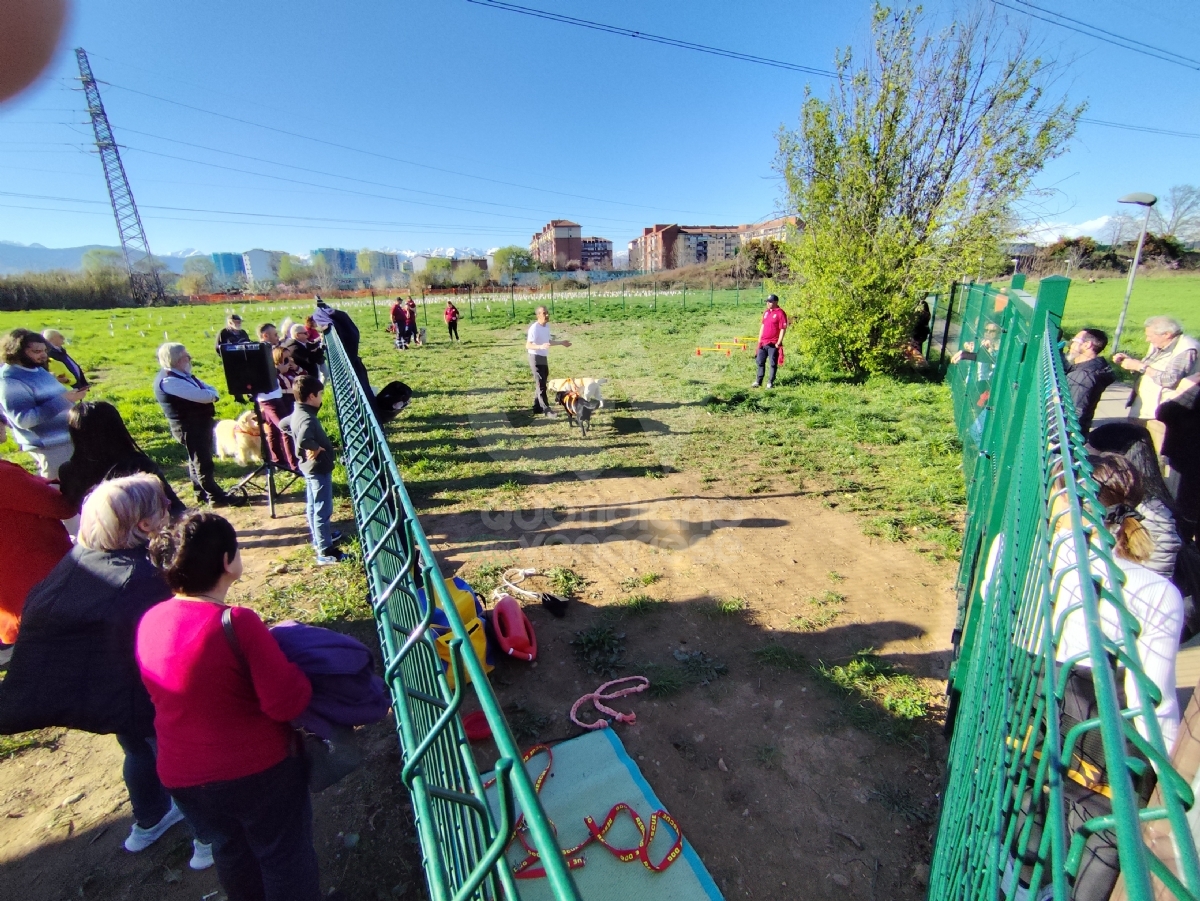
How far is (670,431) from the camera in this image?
8484mm

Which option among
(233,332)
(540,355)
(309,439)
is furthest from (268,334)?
(540,355)

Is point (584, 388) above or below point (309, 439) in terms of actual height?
below

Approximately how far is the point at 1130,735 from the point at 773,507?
5.54 metres

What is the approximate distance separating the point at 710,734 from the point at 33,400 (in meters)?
5.25

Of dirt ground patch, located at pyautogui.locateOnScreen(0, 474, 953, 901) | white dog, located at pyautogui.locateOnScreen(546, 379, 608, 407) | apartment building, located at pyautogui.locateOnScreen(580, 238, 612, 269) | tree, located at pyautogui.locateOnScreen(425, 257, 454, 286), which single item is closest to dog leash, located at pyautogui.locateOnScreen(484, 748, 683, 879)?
dirt ground patch, located at pyautogui.locateOnScreen(0, 474, 953, 901)

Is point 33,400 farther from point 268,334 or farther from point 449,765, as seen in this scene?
point 449,765

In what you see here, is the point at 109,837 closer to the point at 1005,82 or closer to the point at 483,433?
the point at 483,433

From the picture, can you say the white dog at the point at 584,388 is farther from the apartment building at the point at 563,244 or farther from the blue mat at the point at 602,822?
the apartment building at the point at 563,244

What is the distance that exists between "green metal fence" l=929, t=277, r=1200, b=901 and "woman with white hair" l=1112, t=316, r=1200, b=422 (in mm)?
2314

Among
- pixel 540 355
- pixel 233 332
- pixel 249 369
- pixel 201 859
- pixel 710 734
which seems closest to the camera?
pixel 201 859

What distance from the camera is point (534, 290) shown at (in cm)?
4806

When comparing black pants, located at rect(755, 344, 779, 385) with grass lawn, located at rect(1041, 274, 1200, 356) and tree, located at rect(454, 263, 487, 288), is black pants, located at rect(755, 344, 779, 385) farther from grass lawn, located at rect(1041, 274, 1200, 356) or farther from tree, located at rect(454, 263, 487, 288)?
tree, located at rect(454, 263, 487, 288)

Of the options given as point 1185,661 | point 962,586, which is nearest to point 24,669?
point 962,586

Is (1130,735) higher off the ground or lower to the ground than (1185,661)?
higher
